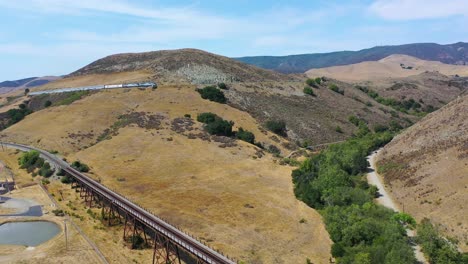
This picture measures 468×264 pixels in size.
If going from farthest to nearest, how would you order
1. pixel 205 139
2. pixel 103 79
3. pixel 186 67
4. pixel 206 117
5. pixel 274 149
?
pixel 103 79 < pixel 186 67 < pixel 206 117 < pixel 274 149 < pixel 205 139

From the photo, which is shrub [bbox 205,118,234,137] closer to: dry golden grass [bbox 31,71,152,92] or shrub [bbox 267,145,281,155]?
shrub [bbox 267,145,281,155]

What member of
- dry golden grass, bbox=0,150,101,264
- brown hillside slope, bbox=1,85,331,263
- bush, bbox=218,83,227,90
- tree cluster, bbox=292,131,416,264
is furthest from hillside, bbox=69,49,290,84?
dry golden grass, bbox=0,150,101,264

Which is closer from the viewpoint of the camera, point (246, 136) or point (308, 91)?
point (246, 136)

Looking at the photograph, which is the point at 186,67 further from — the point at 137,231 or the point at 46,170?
the point at 137,231

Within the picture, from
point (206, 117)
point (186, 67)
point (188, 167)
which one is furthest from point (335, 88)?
point (188, 167)

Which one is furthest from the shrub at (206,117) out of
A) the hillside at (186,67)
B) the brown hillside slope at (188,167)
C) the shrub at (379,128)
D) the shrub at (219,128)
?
the shrub at (379,128)

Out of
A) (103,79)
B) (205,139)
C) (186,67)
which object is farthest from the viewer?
(103,79)

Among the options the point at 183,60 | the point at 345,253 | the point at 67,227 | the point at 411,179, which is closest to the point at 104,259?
the point at 67,227
